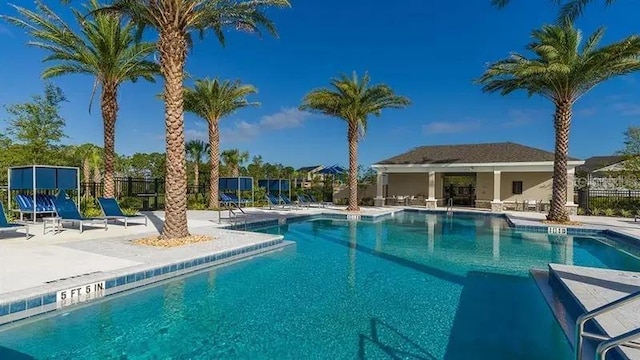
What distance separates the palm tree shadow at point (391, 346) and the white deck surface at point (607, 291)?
2.05 meters

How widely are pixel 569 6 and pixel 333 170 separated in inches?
734

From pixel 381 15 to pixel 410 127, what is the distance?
59.0 ft

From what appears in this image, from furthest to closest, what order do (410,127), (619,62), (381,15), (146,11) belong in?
(410,127)
(381,15)
(619,62)
(146,11)

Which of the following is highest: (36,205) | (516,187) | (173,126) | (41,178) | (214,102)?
(214,102)

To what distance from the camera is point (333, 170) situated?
2681cm

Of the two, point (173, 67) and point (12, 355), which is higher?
point (173, 67)

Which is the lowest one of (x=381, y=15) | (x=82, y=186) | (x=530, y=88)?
(x=82, y=186)

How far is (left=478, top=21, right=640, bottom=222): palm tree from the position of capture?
14289mm

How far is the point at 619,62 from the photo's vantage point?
46.9 ft

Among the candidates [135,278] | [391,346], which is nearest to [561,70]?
[391,346]

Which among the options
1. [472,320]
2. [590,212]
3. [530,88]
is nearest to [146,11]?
[472,320]

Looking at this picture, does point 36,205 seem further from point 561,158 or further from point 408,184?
point 408,184

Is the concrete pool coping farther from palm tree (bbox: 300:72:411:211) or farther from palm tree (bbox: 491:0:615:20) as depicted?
palm tree (bbox: 300:72:411:211)

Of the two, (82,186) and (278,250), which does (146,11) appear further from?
(82,186)
